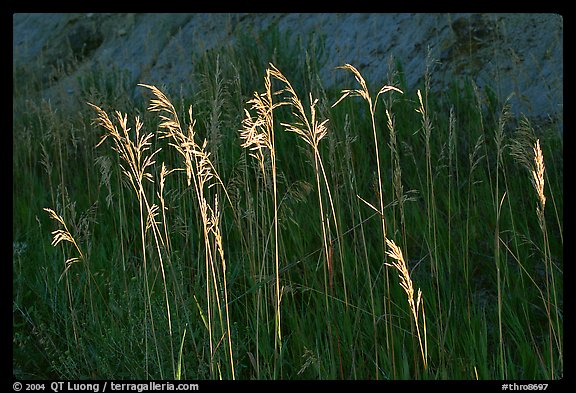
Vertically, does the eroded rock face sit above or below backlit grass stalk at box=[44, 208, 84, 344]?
above

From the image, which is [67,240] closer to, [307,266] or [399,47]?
[307,266]

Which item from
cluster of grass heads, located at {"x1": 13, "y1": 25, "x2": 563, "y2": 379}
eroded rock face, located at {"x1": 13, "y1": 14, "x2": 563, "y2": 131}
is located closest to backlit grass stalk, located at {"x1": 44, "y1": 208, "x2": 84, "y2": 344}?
cluster of grass heads, located at {"x1": 13, "y1": 25, "x2": 563, "y2": 379}

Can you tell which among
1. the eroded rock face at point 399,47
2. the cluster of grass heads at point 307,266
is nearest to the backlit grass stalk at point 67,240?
the cluster of grass heads at point 307,266

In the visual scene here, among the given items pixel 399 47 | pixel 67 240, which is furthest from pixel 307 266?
pixel 399 47

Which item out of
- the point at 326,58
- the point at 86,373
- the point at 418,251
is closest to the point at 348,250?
the point at 418,251

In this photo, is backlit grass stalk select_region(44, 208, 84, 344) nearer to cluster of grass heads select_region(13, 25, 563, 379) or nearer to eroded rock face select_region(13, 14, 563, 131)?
cluster of grass heads select_region(13, 25, 563, 379)

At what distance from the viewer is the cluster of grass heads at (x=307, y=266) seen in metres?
2.39

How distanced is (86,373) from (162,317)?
427mm

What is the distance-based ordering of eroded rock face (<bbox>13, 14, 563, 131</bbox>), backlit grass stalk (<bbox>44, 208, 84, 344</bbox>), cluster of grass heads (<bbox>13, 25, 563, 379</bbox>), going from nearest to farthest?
backlit grass stalk (<bbox>44, 208, 84, 344</bbox>) < cluster of grass heads (<bbox>13, 25, 563, 379</bbox>) < eroded rock face (<bbox>13, 14, 563, 131</bbox>)

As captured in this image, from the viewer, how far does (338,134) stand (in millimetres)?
3781

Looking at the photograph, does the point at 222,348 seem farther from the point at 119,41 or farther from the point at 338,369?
the point at 119,41

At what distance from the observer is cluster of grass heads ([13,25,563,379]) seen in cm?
239

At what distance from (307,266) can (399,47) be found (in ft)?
8.32

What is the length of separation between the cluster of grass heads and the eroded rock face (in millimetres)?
327
